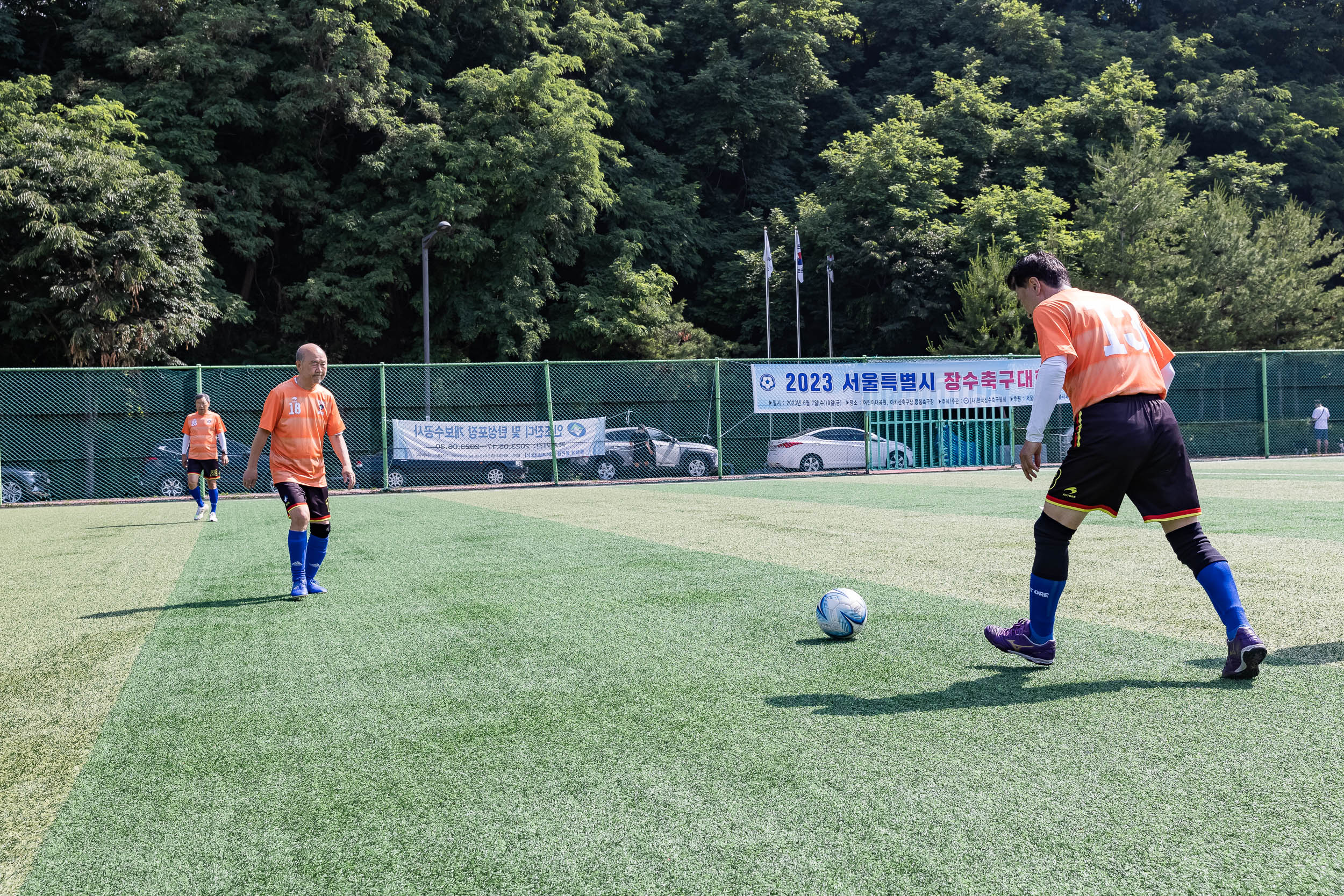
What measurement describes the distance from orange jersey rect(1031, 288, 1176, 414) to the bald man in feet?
16.2

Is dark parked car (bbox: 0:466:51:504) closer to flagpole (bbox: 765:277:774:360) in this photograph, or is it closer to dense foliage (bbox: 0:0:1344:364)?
dense foliage (bbox: 0:0:1344:364)

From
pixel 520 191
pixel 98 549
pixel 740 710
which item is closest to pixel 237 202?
pixel 520 191

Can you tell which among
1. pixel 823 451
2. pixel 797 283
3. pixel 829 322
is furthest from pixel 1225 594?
pixel 829 322

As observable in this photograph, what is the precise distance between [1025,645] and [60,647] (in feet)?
16.9

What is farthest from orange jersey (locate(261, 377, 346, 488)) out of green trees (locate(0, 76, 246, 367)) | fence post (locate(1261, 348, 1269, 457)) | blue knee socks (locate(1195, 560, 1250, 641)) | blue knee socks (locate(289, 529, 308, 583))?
fence post (locate(1261, 348, 1269, 457))

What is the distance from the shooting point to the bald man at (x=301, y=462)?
22.2 ft

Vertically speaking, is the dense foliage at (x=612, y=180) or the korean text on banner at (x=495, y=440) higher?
the dense foliage at (x=612, y=180)

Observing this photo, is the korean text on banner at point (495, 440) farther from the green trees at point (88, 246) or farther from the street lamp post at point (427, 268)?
the green trees at point (88, 246)

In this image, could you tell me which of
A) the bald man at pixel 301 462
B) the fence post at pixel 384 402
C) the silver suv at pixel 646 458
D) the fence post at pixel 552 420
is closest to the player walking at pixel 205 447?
the fence post at pixel 384 402

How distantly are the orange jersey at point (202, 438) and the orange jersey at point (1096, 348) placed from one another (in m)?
12.7

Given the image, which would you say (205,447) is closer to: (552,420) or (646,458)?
(552,420)

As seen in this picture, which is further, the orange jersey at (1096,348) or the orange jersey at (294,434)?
the orange jersey at (294,434)

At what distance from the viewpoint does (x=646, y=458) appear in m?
21.5

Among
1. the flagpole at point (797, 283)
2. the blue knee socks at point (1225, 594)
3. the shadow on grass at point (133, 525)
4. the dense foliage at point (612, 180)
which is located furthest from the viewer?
the flagpole at point (797, 283)
